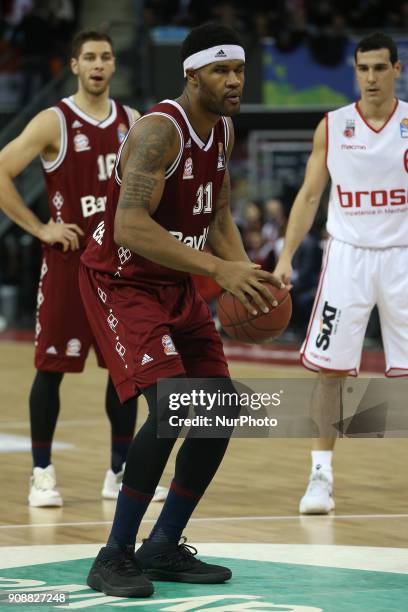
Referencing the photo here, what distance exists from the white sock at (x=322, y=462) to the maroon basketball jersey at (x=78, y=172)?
1561 mm

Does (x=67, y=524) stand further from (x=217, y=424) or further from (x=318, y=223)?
(x=318, y=223)

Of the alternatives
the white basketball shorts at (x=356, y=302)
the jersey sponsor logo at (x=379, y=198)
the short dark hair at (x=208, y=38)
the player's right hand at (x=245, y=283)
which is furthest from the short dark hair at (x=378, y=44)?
the player's right hand at (x=245, y=283)

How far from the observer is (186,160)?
16.8 ft

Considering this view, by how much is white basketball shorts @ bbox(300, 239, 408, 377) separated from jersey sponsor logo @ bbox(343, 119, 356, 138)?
532 mm

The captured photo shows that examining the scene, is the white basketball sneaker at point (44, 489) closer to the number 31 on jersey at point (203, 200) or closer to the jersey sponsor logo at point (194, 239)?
the jersey sponsor logo at point (194, 239)

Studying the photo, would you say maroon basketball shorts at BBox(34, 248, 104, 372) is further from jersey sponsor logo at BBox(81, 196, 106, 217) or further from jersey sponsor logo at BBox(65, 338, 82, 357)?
jersey sponsor logo at BBox(81, 196, 106, 217)

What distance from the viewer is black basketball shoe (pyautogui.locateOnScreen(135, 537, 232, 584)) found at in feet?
16.9

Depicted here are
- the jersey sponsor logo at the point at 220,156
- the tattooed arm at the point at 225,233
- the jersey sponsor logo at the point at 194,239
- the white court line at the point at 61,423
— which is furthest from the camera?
the white court line at the point at 61,423

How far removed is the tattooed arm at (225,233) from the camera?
5.52 metres

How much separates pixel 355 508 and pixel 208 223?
2.06 meters

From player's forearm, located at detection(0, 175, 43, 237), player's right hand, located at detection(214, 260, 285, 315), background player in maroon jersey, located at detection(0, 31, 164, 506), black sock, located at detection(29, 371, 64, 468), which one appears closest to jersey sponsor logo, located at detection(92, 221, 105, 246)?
player's right hand, located at detection(214, 260, 285, 315)

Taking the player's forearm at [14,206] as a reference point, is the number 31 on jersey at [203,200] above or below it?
above

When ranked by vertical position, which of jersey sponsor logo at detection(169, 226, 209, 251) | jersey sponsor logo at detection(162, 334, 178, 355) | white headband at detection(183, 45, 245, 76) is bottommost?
jersey sponsor logo at detection(162, 334, 178, 355)

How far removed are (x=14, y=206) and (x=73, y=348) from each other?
2.50ft
